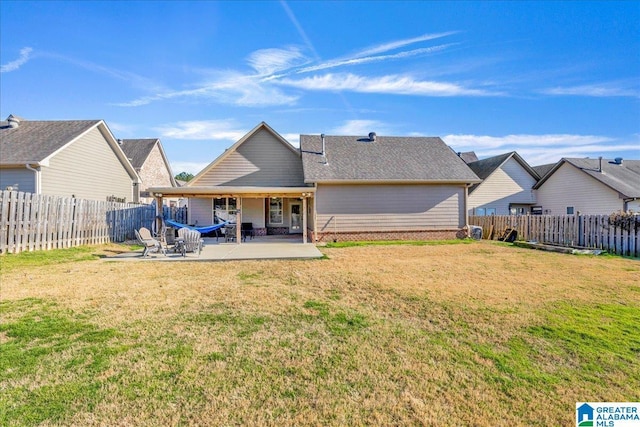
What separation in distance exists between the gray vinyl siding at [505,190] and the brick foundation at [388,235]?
28.8 feet

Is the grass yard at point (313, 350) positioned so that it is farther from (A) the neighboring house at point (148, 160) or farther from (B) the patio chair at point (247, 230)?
(A) the neighboring house at point (148, 160)

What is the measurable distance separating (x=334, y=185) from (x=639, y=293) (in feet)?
37.4

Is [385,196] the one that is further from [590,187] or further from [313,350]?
[590,187]

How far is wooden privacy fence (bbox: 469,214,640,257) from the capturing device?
1212 cm

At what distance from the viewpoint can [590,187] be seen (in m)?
21.6

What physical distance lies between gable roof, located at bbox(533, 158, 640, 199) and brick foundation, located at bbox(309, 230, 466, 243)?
11.9 meters

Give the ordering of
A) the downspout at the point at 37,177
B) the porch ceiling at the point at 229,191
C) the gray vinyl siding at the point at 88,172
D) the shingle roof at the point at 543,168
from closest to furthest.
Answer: the porch ceiling at the point at 229,191, the downspout at the point at 37,177, the gray vinyl siding at the point at 88,172, the shingle roof at the point at 543,168

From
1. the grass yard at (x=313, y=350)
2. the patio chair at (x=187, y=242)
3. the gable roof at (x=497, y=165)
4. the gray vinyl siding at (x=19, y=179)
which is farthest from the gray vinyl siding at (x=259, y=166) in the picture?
the gable roof at (x=497, y=165)

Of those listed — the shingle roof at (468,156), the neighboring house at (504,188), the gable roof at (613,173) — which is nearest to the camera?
the gable roof at (613,173)

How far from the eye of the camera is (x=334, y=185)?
15.8 meters

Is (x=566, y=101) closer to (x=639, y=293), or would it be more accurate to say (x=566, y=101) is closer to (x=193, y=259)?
(x=639, y=293)

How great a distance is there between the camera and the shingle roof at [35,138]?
14570 millimetres

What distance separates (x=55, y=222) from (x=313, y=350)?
40.6ft

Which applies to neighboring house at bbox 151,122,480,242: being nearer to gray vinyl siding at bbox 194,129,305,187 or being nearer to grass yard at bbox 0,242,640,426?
gray vinyl siding at bbox 194,129,305,187
